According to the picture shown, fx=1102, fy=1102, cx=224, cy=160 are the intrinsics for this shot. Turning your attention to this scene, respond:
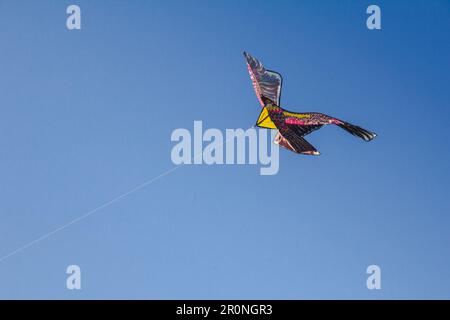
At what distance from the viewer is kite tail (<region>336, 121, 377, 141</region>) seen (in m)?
3.89

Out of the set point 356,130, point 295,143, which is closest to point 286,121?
point 295,143

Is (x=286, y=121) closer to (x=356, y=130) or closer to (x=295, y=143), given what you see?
(x=295, y=143)

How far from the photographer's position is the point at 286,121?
3896 millimetres

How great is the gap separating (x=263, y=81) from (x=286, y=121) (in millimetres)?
165

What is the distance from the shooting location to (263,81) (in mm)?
3861

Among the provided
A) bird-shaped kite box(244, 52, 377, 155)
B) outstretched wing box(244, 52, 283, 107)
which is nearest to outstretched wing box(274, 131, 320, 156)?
bird-shaped kite box(244, 52, 377, 155)

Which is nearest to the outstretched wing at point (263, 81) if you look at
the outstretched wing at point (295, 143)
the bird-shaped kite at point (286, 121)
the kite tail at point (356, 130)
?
the bird-shaped kite at point (286, 121)

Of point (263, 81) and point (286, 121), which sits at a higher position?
point (263, 81)

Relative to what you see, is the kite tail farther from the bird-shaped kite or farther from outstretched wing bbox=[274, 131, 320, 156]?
outstretched wing bbox=[274, 131, 320, 156]

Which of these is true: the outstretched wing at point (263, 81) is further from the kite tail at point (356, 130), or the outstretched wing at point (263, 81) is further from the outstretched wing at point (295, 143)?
the kite tail at point (356, 130)

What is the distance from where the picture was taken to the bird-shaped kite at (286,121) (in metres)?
3.88
